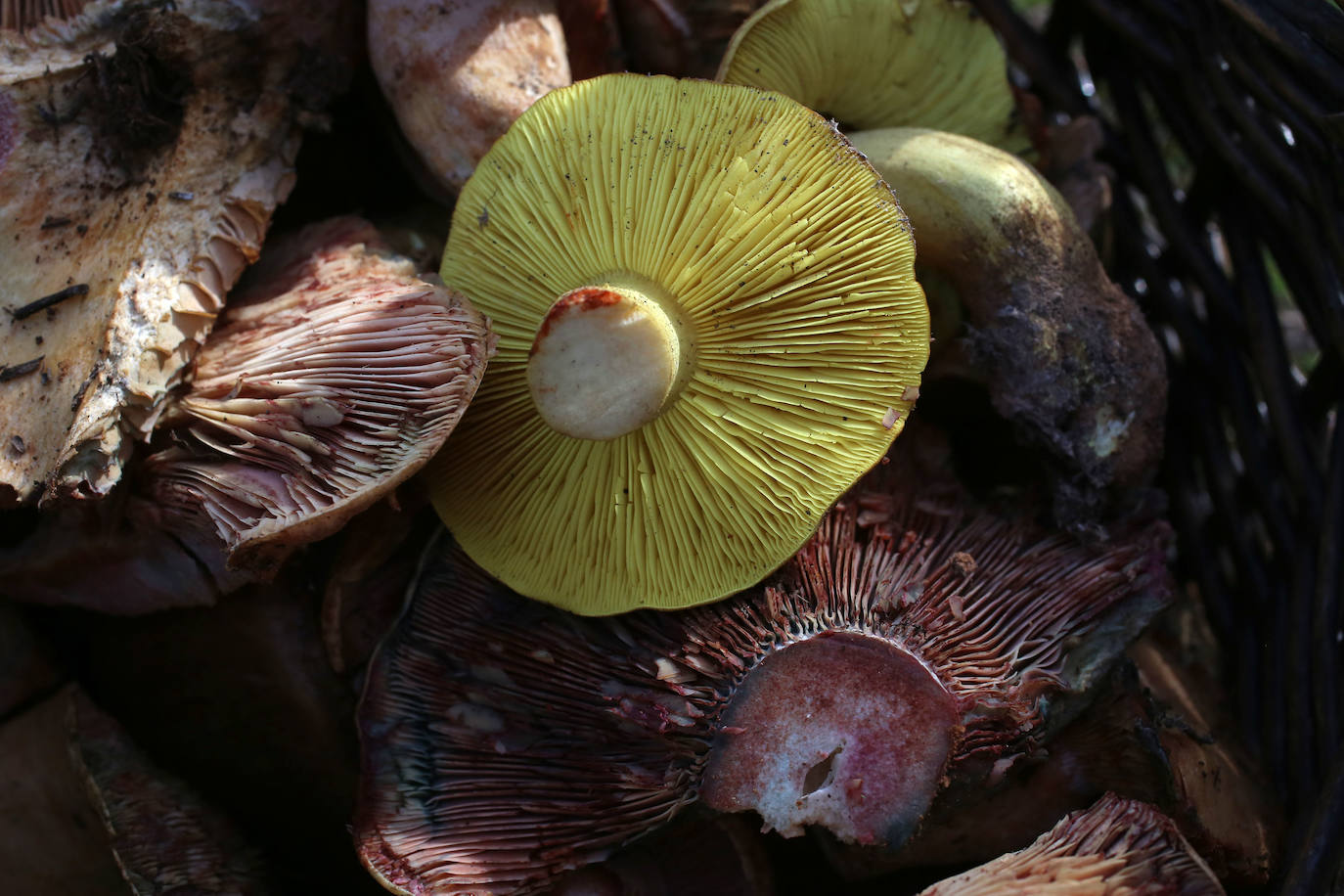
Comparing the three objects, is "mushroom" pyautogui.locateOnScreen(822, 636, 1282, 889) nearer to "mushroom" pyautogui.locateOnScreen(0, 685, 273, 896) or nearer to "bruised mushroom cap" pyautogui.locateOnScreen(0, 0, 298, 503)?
"mushroom" pyautogui.locateOnScreen(0, 685, 273, 896)

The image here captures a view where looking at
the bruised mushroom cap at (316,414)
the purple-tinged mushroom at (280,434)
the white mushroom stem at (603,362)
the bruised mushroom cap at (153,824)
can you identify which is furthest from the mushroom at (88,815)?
the white mushroom stem at (603,362)

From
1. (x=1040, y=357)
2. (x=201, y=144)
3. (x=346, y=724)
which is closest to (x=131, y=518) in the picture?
(x=346, y=724)

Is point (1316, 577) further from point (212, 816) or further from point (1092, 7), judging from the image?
point (212, 816)

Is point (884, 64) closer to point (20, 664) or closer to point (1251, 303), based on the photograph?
point (1251, 303)

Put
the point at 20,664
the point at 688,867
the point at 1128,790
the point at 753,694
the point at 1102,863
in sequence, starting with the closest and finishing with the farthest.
Answer: 1. the point at 1102,863
2. the point at 753,694
3. the point at 1128,790
4. the point at 688,867
5. the point at 20,664

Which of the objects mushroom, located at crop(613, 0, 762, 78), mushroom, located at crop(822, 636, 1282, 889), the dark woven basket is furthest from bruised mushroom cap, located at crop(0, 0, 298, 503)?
the dark woven basket

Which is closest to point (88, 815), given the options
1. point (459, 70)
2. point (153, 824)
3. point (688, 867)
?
point (153, 824)
